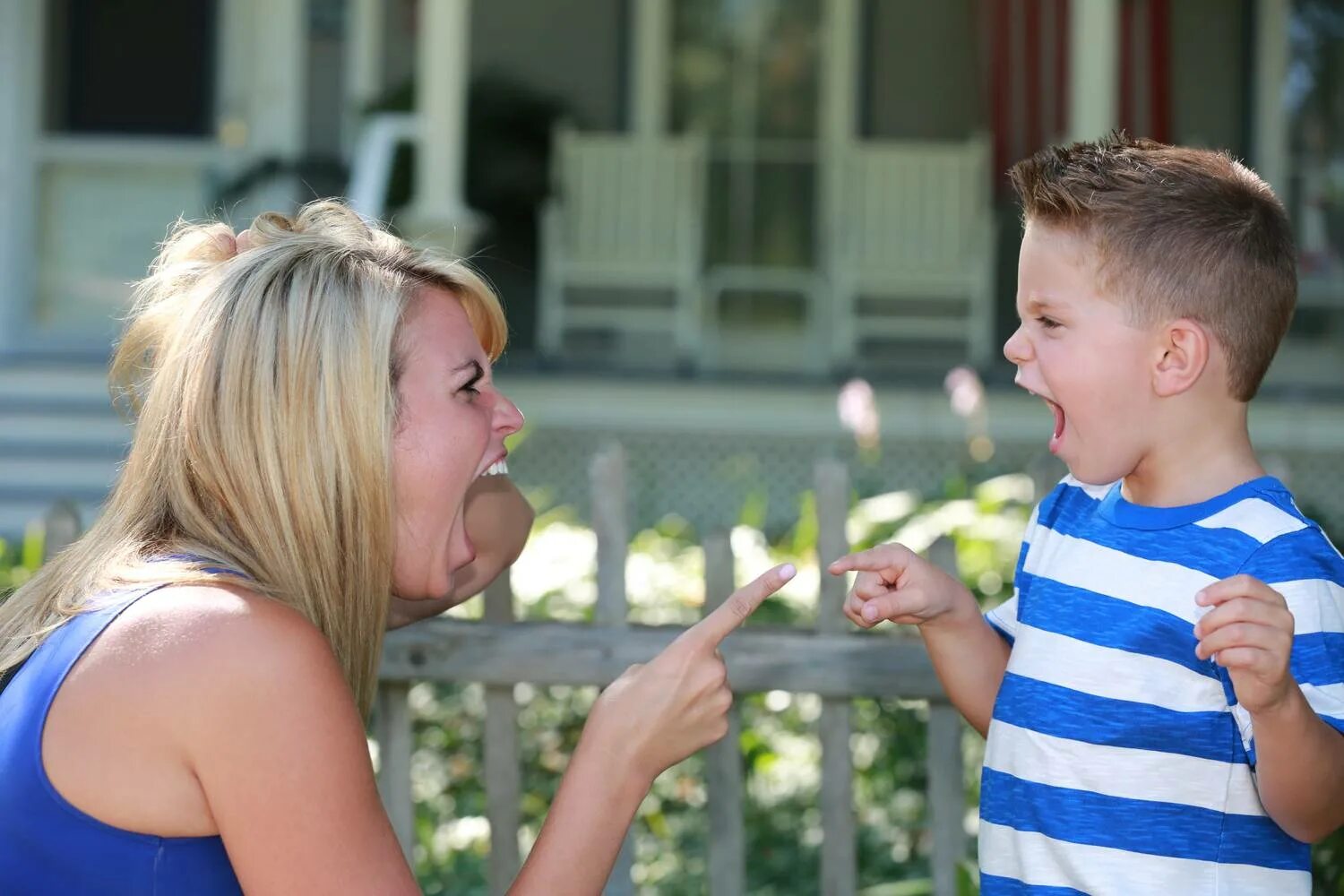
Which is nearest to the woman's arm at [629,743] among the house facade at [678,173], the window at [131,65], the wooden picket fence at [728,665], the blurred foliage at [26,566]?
the wooden picket fence at [728,665]

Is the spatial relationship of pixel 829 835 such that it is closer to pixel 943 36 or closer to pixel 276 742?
pixel 276 742

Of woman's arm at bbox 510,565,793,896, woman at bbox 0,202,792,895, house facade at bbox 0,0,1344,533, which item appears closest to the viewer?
woman at bbox 0,202,792,895

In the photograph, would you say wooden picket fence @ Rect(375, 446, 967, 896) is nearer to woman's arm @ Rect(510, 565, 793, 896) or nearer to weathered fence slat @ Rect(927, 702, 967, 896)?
weathered fence slat @ Rect(927, 702, 967, 896)

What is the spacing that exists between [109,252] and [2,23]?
4.55 ft

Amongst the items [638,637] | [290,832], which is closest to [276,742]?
[290,832]

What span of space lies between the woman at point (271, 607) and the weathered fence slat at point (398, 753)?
1.06 meters

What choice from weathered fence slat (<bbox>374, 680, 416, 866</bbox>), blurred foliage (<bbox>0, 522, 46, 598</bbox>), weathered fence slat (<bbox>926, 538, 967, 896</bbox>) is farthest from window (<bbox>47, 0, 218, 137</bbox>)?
weathered fence slat (<bbox>926, 538, 967, 896</bbox>)

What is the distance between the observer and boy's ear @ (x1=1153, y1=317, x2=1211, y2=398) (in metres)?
1.73

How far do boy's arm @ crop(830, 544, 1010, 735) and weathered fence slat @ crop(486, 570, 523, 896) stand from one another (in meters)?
1.10

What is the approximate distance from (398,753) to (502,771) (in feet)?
0.73

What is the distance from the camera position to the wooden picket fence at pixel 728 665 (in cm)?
279

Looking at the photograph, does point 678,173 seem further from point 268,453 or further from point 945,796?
point 268,453

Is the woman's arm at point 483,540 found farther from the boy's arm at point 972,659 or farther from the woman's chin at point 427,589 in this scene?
the boy's arm at point 972,659

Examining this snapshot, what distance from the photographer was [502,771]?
9.53 ft
